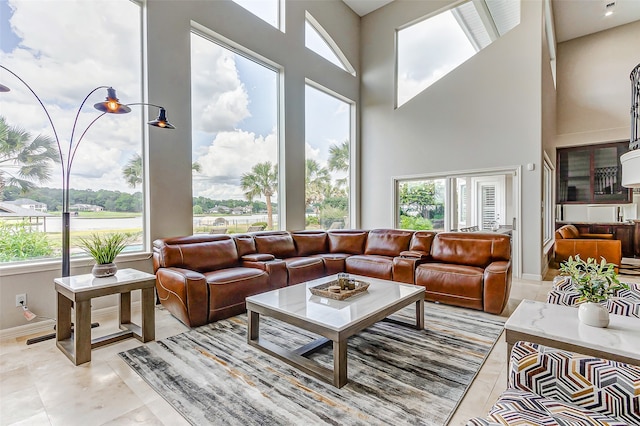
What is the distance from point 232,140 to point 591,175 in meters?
8.34

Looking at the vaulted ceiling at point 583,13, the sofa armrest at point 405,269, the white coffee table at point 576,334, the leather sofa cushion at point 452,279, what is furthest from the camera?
the vaulted ceiling at point 583,13

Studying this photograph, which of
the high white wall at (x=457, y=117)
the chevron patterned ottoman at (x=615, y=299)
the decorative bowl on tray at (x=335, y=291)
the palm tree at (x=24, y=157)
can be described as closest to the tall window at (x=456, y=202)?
the high white wall at (x=457, y=117)

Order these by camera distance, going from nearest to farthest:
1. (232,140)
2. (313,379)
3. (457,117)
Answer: (313,379) → (232,140) → (457,117)

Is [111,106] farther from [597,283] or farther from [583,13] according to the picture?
[583,13]

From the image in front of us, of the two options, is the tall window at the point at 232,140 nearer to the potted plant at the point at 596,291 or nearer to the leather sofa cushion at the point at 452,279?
the leather sofa cushion at the point at 452,279

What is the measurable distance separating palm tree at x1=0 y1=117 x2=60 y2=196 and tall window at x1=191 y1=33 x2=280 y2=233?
5.02ft

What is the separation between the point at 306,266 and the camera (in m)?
4.23

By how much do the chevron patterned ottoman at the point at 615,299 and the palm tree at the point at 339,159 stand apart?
468 centimetres

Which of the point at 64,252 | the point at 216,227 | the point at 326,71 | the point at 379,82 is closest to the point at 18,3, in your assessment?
the point at 64,252

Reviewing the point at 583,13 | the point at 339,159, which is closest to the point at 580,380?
the point at 339,159

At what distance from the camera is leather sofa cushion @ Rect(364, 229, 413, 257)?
4.68 metres

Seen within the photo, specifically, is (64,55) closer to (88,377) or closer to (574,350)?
(88,377)

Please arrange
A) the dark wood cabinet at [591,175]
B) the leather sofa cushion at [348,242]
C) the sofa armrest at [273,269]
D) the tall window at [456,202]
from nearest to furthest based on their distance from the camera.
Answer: the sofa armrest at [273,269], the leather sofa cushion at [348,242], the tall window at [456,202], the dark wood cabinet at [591,175]

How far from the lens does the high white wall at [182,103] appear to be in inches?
121
